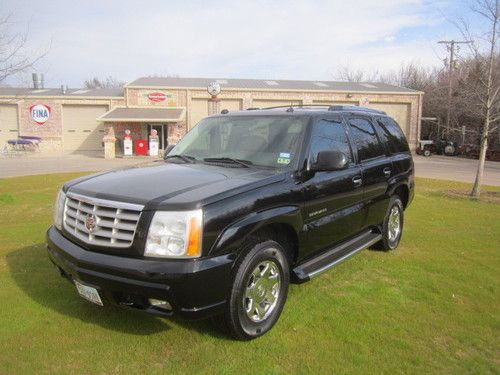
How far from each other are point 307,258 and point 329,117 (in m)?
1.54

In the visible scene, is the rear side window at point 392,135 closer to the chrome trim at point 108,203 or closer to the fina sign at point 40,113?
the chrome trim at point 108,203

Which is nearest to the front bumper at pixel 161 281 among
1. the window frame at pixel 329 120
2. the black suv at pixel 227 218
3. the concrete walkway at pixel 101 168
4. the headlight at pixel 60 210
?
the black suv at pixel 227 218

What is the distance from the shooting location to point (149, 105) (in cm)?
3123

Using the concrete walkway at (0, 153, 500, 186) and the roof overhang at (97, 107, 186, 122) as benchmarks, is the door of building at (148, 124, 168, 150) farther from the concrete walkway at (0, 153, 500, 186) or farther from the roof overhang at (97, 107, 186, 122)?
the concrete walkway at (0, 153, 500, 186)

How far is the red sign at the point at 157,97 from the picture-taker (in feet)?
102

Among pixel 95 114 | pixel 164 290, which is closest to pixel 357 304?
pixel 164 290

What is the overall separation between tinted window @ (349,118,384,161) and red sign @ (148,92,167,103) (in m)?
27.5

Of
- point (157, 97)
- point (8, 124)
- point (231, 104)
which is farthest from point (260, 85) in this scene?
point (8, 124)

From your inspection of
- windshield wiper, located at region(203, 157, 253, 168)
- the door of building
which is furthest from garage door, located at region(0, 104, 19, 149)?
windshield wiper, located at region(203, 157, 253, 168)

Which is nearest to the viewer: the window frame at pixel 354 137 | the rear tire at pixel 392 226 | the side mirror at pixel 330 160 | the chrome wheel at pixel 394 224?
the side mirror at pixel 330 160

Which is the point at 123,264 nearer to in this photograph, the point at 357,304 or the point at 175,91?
the point at 357,304

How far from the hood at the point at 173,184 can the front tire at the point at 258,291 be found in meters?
0.54

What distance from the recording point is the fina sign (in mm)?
31562

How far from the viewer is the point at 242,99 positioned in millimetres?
31953
